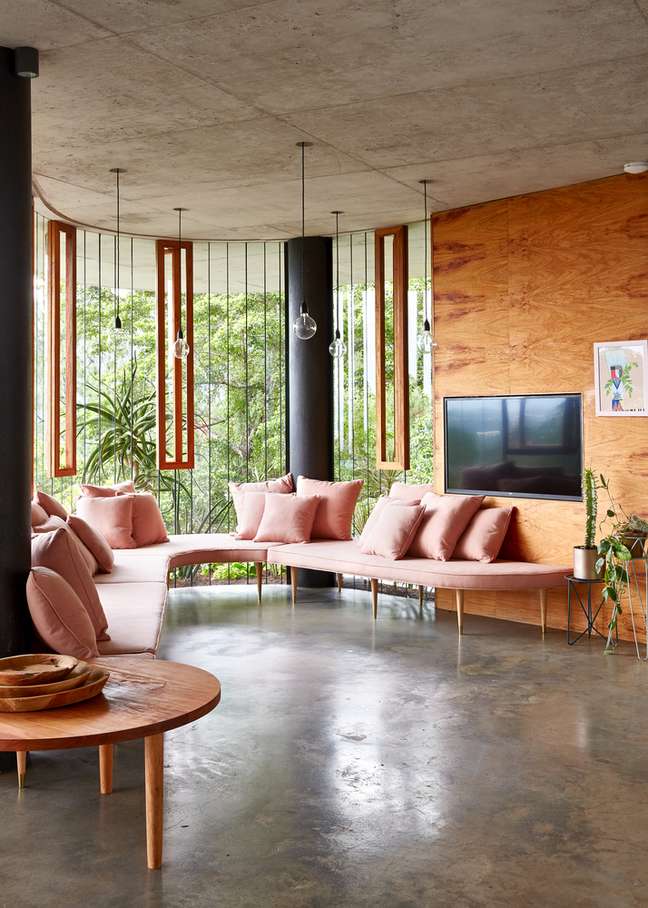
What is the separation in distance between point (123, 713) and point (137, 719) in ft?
0.29

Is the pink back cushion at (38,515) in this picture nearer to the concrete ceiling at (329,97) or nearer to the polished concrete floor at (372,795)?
the polished concrete floor at (372,795)

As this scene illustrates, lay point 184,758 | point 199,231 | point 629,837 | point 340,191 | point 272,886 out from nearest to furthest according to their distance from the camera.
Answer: point 272,886
point 629,837
point 184,758
point 340,191
point 199,231

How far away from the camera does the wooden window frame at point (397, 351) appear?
25.7ft

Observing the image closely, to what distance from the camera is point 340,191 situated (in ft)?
22.1

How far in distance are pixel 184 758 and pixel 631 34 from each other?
3611 millimetres

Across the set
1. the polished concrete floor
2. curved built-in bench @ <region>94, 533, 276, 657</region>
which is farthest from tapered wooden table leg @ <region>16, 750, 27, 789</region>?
curved built-in bench @ <region>94, 533, 276, 657</region>

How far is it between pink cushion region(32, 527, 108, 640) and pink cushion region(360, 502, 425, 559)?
296 cm

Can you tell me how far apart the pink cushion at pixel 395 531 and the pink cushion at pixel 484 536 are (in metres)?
0.36

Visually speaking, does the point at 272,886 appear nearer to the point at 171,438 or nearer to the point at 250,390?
the point at 171,438

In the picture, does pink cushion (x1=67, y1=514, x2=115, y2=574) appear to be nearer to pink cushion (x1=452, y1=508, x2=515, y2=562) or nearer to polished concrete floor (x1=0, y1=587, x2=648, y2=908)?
polished concrete floor (x1=0, y1=587, x2=648, y2=908)

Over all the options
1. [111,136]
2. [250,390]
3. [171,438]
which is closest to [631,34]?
[111,136]

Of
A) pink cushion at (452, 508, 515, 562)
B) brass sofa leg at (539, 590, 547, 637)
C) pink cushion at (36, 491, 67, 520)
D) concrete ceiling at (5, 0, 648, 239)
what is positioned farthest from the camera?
pink cushion at (452, 508, 515, 562)

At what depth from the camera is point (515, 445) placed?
276 inches

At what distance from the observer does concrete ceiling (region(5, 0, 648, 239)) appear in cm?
375
